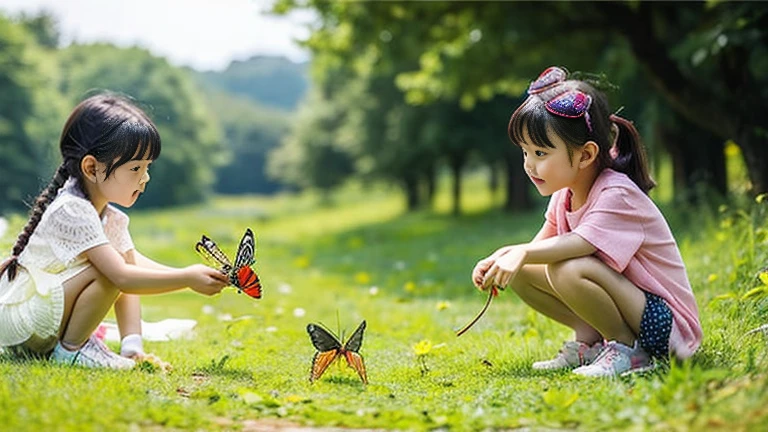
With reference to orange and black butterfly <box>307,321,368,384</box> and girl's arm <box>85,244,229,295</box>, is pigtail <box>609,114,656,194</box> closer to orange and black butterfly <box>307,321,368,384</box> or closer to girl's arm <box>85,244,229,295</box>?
orange and black butterfly <box>307,321,368,384</box>


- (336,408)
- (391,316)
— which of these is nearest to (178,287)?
(336,408)

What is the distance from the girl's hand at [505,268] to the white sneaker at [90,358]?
1801 millimetres

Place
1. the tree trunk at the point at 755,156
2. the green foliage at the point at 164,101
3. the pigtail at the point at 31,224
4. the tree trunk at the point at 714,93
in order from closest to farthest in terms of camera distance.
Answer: the pigtail at the point at 31,224, the tree trunk at the point at 755,156, the tree trunk at the point at 714,93, the green foliage at the point at 164,101

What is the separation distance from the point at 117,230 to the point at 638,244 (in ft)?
8.67

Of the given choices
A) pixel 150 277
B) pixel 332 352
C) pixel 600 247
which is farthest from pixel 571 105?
pixel 150 277

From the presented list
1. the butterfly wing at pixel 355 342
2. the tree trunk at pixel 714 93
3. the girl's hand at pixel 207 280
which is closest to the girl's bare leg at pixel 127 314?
the girl's hand at pixel 207 280

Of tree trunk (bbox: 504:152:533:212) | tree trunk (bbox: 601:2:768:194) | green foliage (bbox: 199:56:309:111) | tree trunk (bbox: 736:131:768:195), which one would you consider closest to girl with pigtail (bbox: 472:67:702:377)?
tree trunk (bbox: 601:2:768:194)

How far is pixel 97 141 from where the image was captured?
13.5 feet

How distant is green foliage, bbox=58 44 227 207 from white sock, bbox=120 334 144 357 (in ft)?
114

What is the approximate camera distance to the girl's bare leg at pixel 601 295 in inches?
143

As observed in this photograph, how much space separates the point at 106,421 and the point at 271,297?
5.60m

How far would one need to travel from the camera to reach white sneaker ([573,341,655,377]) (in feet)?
12.0

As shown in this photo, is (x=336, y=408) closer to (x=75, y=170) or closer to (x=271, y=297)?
(x=75, y=170)

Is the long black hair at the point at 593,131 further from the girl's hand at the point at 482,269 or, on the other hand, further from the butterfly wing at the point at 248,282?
the butterfly wing at the point at 248,282
